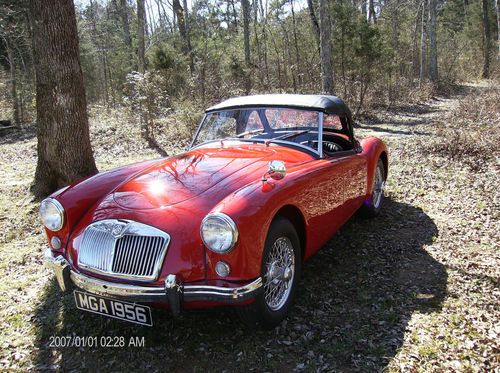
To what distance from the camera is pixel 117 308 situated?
2.77 metres

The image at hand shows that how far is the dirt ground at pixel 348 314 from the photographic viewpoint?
2820 millimetres

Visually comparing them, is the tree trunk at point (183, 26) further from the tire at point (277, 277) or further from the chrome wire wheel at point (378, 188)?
the tire at point (277, 277)

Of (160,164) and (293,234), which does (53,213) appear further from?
(293,234)

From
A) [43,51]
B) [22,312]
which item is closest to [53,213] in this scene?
[22,312]

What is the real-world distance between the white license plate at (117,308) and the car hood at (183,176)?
0.65 m

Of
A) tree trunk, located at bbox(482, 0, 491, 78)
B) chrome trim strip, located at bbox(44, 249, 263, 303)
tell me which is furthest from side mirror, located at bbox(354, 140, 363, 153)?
tree trunk, located at bbox(482, 0, 491, 78)

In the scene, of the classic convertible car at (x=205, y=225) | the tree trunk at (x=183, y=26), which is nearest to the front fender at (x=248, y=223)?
the classic convertible car at (x=205, y=225)

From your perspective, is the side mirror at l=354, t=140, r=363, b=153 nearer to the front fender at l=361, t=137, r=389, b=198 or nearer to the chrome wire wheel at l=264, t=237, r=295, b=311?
the front fender at l=361, t=137, r=389, b=198

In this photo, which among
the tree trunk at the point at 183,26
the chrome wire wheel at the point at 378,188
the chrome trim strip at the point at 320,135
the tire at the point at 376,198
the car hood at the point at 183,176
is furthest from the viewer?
the tree trunk at the point at 183,26

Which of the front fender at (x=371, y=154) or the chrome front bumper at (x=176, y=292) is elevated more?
the front fender at (x=371, y=154)

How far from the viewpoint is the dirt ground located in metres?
2.82

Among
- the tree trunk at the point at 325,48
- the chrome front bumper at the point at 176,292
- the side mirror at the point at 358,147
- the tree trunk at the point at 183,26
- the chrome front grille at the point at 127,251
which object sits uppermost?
the tree trunk at the point at 183,26

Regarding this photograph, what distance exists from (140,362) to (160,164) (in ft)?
6.01

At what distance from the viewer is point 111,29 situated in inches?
1399
